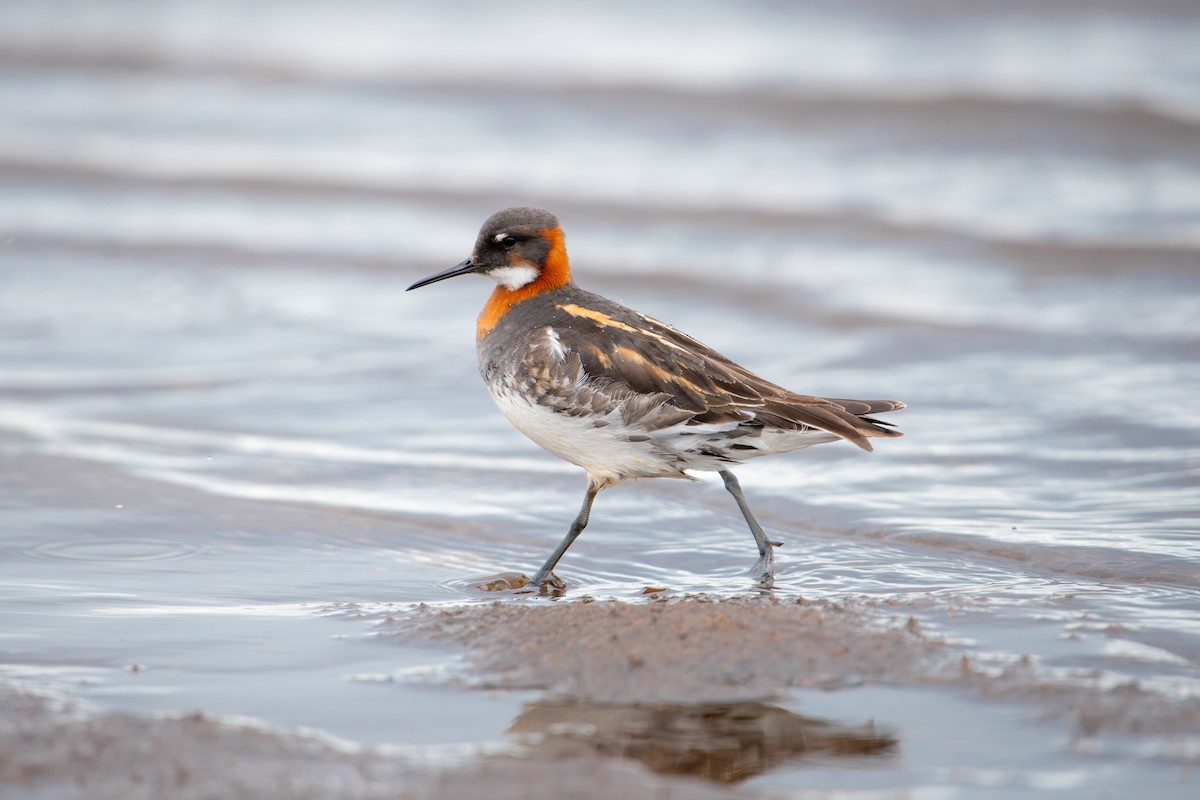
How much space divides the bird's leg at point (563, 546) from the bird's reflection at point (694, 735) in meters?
1.92

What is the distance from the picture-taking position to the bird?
25.7ft

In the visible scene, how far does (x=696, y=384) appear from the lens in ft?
26.0

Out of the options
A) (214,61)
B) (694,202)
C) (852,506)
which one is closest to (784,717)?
(852,506)

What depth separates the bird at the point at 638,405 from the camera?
7.82 meters

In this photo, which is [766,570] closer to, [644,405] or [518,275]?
[644,405]

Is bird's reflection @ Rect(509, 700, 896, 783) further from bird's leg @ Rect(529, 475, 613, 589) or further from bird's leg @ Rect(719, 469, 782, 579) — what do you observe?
bird's leg @ Rect(719, 469, 782, 579)

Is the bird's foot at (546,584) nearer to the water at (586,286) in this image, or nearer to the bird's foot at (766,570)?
the water at (586,286)

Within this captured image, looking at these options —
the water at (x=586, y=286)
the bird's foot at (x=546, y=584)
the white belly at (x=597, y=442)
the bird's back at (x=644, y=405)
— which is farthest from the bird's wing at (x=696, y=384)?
the bird's foot at (x=546, y=584)

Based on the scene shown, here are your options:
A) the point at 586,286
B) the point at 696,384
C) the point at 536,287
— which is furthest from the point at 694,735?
the point at 586,286

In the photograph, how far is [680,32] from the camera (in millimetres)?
24234

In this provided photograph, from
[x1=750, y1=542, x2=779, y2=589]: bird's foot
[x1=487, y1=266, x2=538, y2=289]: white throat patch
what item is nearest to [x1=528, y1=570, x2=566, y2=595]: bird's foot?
[x1=750, y1=542, x2=779, y2=589]: bird's foot

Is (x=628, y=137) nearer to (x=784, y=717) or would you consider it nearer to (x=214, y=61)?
(x=214, y=61)

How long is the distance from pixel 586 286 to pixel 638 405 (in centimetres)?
758

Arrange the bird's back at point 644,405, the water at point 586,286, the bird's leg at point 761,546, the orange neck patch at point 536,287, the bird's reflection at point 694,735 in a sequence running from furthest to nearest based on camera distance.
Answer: the orange neck patch at point 536,287, the bird's leg at point 761,546, the bird's back at point 644,405, the water at point 586,286, the bird's reflection at point 694,735
